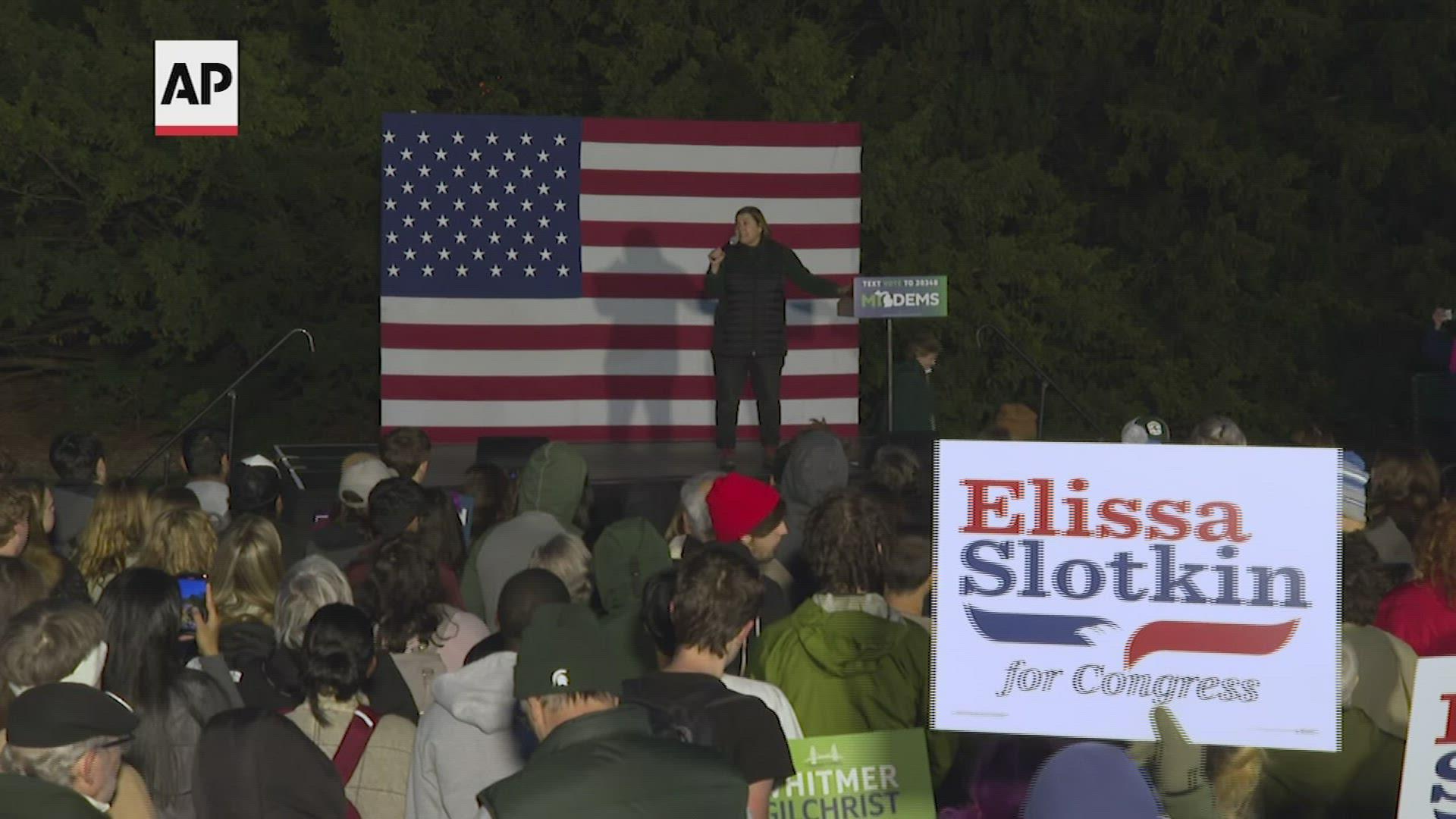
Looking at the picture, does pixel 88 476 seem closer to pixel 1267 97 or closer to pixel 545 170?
pixel 545 170

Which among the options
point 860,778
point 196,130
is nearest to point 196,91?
point 196,130

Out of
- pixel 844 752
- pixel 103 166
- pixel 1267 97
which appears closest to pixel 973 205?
pixel 1267 97

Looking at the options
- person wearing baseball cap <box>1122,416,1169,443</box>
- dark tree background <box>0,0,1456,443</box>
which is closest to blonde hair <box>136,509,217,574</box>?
person wearing baseball cap <box>1122,416,1169,443</box>

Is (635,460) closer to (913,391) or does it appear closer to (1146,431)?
(913,391)

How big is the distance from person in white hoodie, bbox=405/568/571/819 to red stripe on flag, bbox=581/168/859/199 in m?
8.80

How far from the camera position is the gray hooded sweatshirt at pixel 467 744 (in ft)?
12.6

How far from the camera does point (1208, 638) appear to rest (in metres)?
3.64

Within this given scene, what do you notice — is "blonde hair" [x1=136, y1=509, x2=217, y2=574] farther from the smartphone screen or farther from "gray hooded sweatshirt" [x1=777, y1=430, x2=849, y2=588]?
"gray hooded sweatshirt" [x1=777, y1=430, x2=849, y2=588]

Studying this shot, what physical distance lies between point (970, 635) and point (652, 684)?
0.61 m

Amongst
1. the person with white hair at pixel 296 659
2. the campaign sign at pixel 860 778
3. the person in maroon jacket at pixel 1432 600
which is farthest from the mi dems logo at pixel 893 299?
the campaign sign at pixel 860 778

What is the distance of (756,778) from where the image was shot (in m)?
3.47

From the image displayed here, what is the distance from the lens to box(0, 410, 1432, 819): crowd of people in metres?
3.03

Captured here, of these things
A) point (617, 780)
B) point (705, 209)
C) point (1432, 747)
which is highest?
point (705, 209)

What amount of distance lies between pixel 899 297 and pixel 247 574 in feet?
20.9
